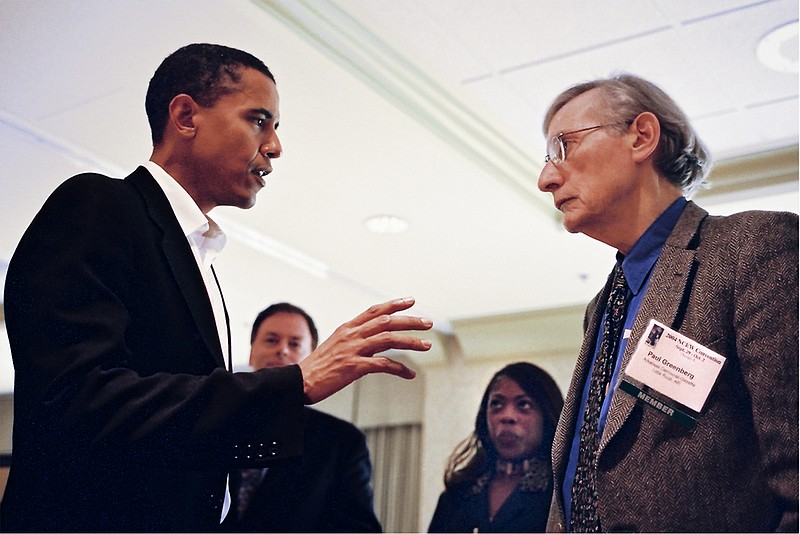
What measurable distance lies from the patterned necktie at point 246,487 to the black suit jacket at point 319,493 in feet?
0.05

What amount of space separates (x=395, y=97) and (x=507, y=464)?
158 centimetres

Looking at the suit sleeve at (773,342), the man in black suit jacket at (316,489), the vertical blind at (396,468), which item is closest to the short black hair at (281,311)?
the man in black suit jacket at (316,489)

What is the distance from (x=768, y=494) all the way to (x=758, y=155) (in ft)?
9.95

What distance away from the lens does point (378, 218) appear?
426cm

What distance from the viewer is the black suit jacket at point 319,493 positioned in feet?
7.60

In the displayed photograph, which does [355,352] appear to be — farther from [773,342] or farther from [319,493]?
[319,493]

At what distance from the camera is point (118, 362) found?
108cm

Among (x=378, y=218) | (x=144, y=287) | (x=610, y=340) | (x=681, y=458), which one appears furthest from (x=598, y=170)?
(x=378, y=218)

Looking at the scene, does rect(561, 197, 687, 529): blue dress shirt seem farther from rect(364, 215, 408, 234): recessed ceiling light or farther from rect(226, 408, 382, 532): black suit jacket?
rect(364, 215, 408, 234): recessed ceiling light

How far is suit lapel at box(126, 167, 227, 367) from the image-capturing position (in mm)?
1173

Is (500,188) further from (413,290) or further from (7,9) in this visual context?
(7,9)

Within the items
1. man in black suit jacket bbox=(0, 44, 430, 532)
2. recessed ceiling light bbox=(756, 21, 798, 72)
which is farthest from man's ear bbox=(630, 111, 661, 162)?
recessed ceiling light bbox=(756, 21, 798, 72)

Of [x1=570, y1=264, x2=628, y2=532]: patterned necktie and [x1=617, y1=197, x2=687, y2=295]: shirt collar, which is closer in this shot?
[x1=570, y1=264, x2=628, y2=532]: patterned necktie

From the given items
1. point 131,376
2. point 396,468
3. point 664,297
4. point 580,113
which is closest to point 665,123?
point 580,113
